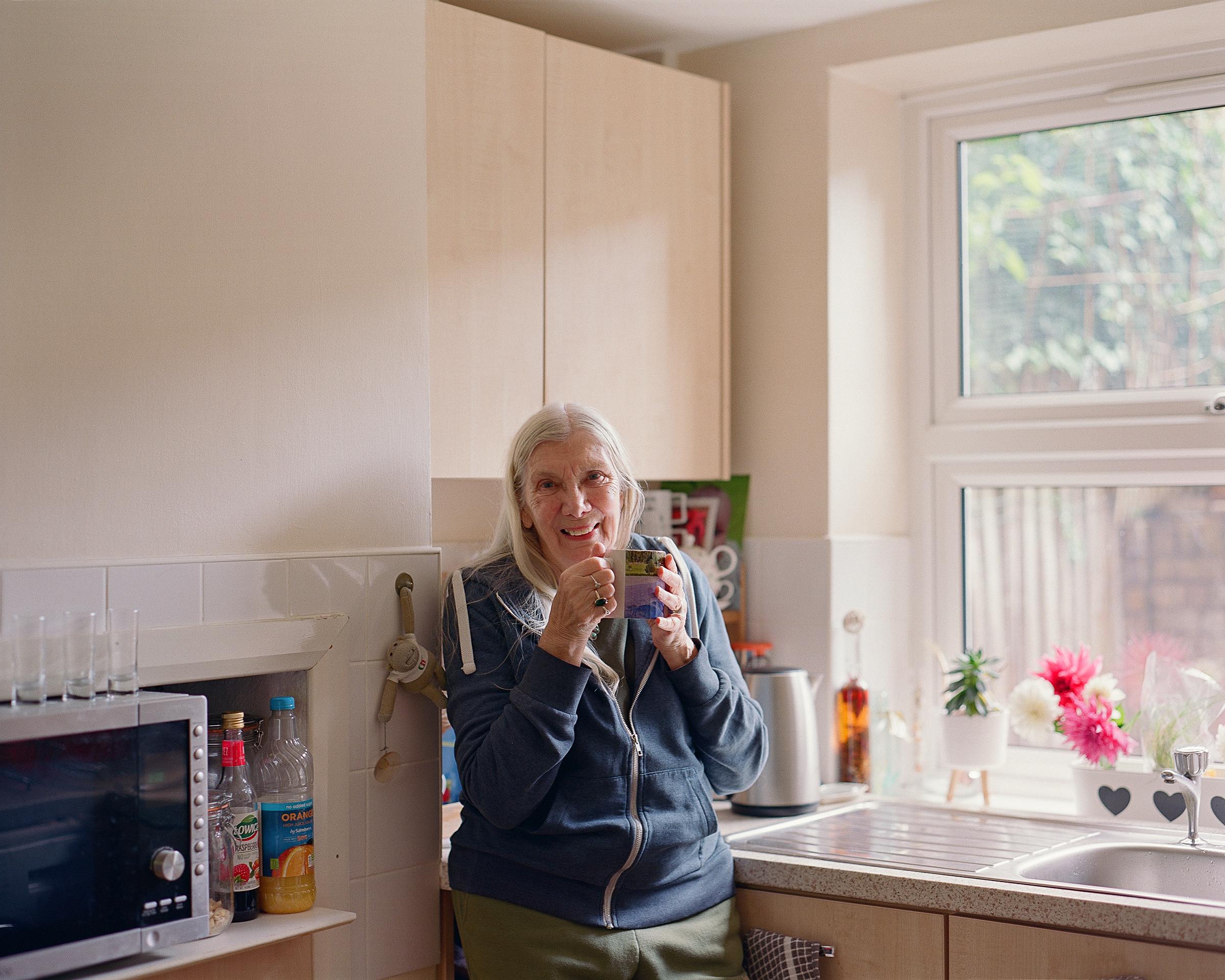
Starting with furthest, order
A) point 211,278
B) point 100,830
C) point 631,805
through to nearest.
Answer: point 631,805
point 211,278
point 100,830

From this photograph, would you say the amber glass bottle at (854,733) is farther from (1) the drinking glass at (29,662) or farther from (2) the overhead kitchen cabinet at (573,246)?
(1) the drinking glass at (29,662)

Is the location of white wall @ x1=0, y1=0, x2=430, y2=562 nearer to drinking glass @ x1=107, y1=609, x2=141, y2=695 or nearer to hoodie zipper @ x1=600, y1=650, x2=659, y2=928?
drinking glass @ x1=107, y1=609, x2=141, y2=695

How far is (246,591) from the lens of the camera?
1713mm

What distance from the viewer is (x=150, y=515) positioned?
162cm

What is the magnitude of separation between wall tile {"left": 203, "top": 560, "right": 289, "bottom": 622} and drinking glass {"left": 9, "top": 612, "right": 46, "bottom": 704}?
247 mm

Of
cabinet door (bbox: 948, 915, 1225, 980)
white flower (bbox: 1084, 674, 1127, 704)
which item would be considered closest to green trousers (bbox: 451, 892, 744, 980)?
cabinet door (bbox: 948, 915, 1225, 980)

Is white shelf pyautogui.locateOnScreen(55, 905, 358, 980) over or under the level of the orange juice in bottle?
under

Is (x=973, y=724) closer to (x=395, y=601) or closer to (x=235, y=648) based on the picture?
(x=395, y=601)

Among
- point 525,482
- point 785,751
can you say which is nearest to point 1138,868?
point 785,751

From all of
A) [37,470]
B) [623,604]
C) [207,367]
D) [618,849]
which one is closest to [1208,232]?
[623,604]

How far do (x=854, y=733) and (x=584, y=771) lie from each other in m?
0.85

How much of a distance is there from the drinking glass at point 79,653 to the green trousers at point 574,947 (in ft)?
2.14

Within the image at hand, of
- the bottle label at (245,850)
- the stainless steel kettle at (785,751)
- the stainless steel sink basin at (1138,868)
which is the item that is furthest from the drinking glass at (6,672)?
the stainless steel sink basin at (1138,868)

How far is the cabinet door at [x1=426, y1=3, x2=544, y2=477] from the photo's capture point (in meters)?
2.11
